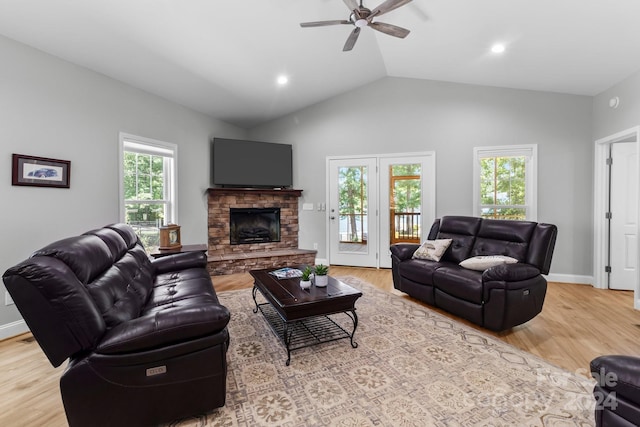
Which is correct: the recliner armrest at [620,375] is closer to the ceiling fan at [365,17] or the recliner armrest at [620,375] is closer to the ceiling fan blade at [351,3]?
the ceiling fan at [365,17]

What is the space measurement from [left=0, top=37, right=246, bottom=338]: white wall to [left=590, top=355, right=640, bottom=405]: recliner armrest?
163 inches

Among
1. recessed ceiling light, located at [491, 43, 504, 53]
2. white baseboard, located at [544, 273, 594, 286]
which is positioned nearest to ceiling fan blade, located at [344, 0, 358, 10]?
recessed ceiling light, located at [491, 43, 504, 53]

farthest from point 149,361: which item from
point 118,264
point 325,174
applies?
point 325,174

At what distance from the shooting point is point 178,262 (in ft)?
10.0

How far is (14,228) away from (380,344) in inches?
133

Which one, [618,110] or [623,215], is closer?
[618,110]

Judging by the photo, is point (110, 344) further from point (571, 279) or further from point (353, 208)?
point (571, 279)

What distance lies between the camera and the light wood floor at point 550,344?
1.76 meters

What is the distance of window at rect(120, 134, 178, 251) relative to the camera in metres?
3.84

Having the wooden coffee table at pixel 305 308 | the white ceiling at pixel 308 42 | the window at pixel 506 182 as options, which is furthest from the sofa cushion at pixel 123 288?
the window at pixel 506 182

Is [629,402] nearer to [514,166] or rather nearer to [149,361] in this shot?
[149,361]

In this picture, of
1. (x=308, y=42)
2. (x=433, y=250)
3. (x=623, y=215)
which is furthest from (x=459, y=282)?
(x=308, y=42)

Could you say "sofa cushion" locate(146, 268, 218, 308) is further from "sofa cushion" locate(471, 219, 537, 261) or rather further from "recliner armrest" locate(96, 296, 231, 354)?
"sofa cushion" locate(471, 219, 537, 261)

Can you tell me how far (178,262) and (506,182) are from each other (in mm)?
4675
